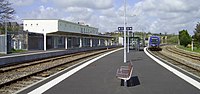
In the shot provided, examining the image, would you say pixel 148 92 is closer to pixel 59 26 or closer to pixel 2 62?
pixel 2 62

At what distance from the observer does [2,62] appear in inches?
971

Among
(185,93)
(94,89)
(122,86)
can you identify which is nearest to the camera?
(185,93)

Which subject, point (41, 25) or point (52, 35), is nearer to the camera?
point (52, 35)

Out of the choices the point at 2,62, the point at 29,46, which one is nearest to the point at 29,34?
the point at 29,46

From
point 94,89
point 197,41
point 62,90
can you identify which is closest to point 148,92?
point 94,89

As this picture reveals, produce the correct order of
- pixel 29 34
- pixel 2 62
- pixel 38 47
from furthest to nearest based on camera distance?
pixel 38 47
pixel 29 34
pixel 2 62

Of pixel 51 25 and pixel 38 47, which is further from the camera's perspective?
pixel 51 25

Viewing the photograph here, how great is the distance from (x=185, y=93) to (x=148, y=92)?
118cm

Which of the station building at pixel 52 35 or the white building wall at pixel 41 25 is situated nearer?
the station building at pixel 52 35

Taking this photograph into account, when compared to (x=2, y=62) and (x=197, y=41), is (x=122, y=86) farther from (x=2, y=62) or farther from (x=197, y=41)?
(x=197, y=41)

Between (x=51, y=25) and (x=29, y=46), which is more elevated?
(x=51, y=25)

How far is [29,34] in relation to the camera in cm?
6228

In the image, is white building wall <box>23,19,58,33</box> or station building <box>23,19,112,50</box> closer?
station building <box>23,19,112,50</box>

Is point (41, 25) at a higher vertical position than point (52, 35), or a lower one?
higher
